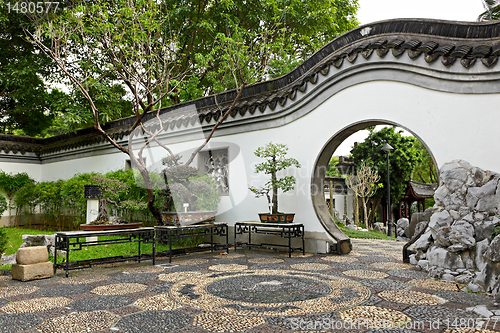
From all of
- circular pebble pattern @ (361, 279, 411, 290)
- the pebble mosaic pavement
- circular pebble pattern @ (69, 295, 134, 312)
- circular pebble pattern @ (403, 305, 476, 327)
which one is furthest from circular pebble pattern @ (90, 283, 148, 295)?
circular pebble pattern @ (403, 305, 476, 327)

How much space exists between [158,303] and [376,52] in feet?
16.7

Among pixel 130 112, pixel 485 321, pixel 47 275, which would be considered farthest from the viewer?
pixel 130 112

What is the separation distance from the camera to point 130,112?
1480 cm

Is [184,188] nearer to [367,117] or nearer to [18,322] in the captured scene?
[367,117]

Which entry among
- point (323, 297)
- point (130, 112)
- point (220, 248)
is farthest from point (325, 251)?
point (130, 112)

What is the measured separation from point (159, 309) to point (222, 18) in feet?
37.2

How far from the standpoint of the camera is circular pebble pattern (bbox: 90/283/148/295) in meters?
3.90

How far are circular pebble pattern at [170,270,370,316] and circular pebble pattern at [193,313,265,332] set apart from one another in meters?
0.13

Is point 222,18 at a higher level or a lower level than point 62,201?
higher

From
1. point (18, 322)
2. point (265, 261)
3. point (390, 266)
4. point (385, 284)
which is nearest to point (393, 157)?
point (390, 266)

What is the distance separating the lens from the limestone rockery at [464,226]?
4070mm

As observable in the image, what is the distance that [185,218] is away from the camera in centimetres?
635

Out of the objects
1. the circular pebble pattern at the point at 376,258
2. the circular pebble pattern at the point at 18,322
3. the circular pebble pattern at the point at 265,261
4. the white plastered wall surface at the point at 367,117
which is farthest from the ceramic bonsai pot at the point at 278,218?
the circular pebble pattern at the point at 18,322

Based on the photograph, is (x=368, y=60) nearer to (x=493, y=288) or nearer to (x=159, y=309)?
(x=493, y=288)
